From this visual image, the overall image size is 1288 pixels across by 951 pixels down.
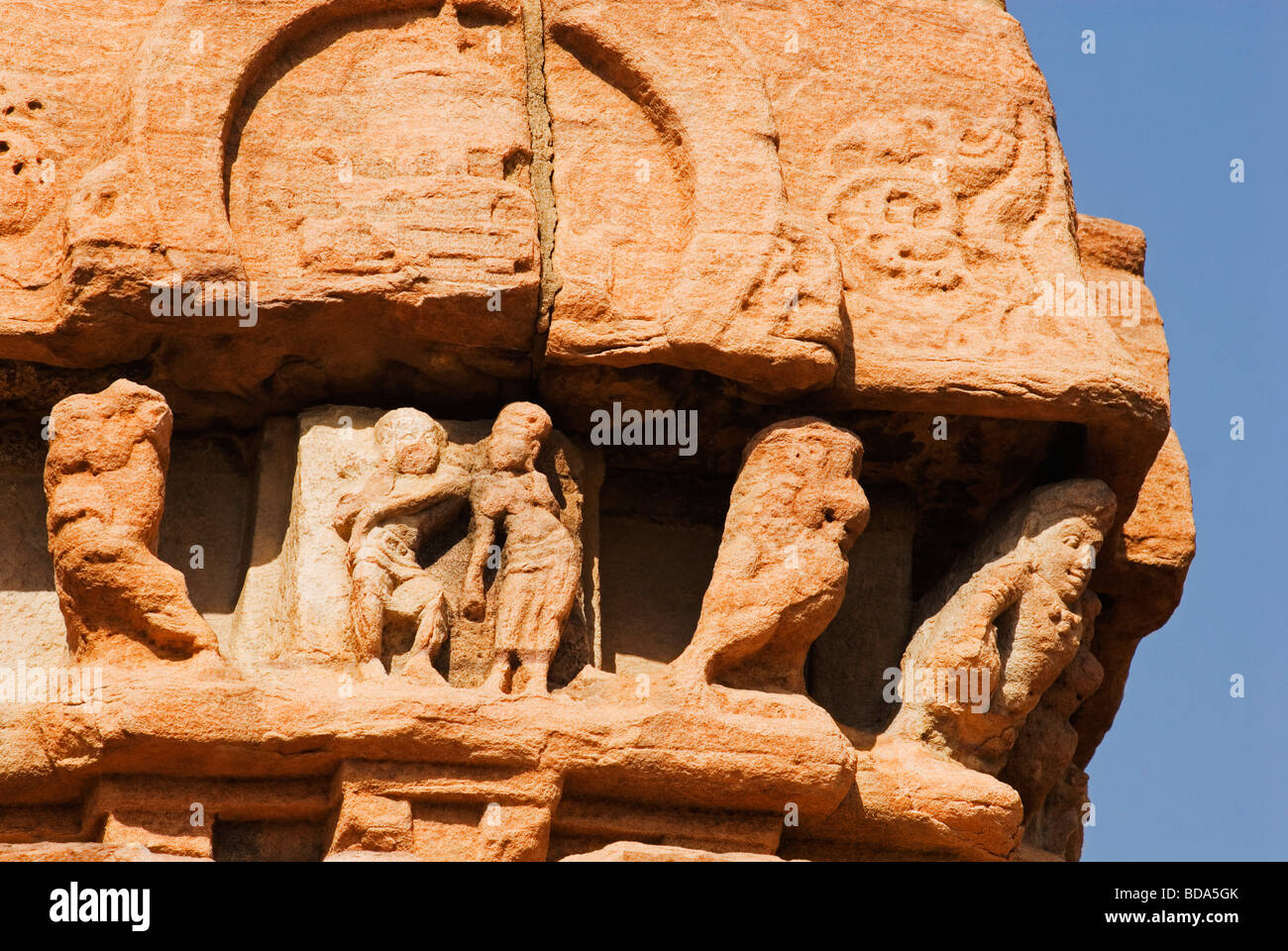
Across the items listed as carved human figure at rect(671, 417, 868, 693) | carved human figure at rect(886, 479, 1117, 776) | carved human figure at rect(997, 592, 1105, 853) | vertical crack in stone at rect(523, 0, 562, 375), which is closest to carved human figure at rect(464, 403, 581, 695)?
vertical crack in stone at rect(523, 0, 562, 375)

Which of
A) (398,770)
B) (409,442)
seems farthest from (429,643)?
(409,442)

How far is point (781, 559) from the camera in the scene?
30.2 feet

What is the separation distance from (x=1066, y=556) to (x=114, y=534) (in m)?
2.97

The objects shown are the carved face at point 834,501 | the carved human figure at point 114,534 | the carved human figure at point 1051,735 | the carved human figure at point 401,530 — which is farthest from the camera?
the carved human figure at point 1051,735

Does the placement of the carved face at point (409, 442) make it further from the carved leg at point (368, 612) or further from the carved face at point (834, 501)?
the carved face at point (834, 501)

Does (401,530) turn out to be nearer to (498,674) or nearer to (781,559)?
(498,674)

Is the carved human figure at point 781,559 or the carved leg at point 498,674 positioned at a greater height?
the carved human figure at point 781,559

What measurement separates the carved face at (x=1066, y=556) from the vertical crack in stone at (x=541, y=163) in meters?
1.69

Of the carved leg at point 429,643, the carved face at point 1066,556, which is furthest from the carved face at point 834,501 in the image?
the carved leg at point 429,643

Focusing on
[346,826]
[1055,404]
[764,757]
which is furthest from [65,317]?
[1055,404]

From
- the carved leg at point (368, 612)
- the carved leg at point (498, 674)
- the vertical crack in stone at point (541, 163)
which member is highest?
the vertical crack in stone at point (541, 163)

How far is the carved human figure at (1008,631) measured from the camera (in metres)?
9.47

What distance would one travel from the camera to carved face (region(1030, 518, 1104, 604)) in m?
9.62

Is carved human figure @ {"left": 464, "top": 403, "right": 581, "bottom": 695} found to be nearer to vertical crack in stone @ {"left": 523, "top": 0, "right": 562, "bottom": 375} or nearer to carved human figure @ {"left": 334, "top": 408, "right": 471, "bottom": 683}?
carved human figure @ {"left": 334, "top": 408, "right": 471, "bottom": 683}
